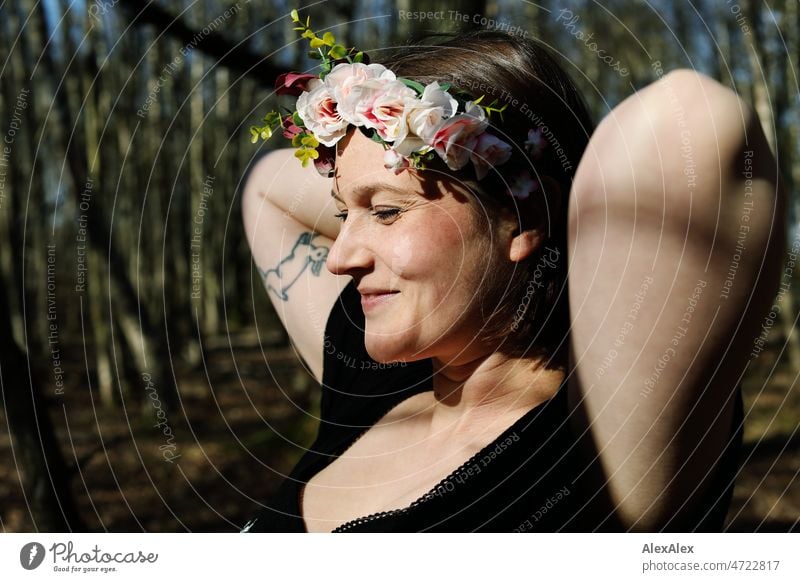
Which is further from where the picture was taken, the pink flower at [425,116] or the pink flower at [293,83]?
the pink flower at [293,83]

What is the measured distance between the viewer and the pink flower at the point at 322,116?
3.85 feet

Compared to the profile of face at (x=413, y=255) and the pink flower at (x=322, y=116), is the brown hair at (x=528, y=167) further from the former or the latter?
the pink flower at (x=322, y=116)

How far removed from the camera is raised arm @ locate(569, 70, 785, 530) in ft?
2.45

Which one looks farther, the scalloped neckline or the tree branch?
the tree branch

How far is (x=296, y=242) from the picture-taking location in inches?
63.7

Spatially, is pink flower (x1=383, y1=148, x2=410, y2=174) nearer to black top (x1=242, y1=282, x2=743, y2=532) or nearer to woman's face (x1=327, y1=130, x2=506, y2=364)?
woman's face (x1=327, y1=130, x2=506, y2=364)

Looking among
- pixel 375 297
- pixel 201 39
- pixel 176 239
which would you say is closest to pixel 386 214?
pixel 375 297

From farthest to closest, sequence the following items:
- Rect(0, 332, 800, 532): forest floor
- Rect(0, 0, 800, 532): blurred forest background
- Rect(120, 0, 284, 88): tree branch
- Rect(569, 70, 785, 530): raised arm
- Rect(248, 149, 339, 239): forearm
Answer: Rect(0, 332, 800, 532): forest floor, Rect(0, 0, 800, 532): blurred forest background, Rect(120, 0, 284, 88): tree branch, Rect(248, 149, 339, 239): forearm, Rect(569, 70, 785, 530): raised arm

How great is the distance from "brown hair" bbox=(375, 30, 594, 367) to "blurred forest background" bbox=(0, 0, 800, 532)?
0.54m

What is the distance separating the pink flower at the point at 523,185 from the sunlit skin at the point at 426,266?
48 millimetres

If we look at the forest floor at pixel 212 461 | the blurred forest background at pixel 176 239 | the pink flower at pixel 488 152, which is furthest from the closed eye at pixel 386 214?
the forest floor at pixel 212 461

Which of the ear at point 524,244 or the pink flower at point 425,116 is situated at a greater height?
the pink flower at point 425,116

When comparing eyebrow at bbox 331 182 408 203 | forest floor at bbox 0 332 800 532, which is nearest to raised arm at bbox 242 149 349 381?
eyebrow at bbox 331 182 408 203

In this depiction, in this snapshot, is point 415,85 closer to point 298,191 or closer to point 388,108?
Answer: point 388,108
